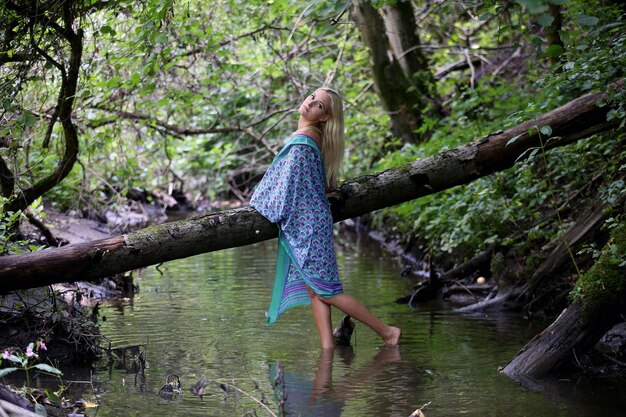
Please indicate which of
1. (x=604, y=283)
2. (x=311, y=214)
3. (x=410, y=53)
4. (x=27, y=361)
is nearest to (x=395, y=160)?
(x=410, y=53)

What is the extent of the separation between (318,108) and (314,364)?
191cm

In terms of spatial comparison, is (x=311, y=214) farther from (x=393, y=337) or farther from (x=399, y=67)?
(x=399, y=67)

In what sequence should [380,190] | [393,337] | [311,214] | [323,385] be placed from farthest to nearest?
[393,337] → [311,214] → [380,190] → [323,385]

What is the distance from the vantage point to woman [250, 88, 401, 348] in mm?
5781

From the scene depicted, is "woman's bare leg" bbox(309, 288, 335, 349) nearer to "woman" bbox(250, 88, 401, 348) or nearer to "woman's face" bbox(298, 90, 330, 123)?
"woman" bbox(250, 88, 401, 348)

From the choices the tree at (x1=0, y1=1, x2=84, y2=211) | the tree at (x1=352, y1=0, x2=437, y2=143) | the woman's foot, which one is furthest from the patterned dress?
the tree at (x1=352, y1=0, x2=437, y2=143)

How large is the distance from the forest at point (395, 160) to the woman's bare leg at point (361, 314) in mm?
606

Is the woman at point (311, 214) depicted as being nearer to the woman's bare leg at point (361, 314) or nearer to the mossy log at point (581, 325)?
the woman's bare leg at point (361, 314)

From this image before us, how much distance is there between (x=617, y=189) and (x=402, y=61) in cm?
815

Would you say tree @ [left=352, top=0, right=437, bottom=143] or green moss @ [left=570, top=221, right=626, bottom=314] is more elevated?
tree @ [left=352, top=0, right=437, bottom=143]

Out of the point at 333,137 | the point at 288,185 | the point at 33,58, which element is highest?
the point at 33,58

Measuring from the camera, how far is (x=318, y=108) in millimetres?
6039

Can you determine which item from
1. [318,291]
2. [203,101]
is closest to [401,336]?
[318,291]

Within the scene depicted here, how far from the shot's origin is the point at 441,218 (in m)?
8.88
